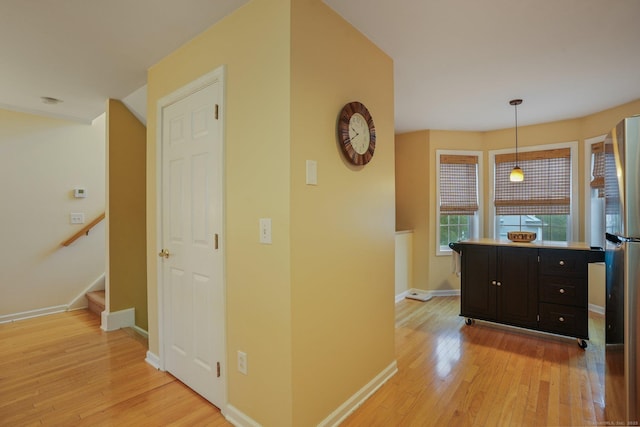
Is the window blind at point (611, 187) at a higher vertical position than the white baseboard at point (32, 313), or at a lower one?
higher

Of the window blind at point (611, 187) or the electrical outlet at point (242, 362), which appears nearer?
the window blind at point (611, 187)

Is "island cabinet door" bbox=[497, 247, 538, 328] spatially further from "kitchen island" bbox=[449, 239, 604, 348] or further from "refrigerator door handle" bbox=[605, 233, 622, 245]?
"refrigerator door handle" bbox=[605, 233, 622, 245]

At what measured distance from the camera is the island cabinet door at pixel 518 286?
9.92 feet

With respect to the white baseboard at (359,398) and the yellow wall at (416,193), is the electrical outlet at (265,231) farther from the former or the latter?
the yellow wall at (416,193)

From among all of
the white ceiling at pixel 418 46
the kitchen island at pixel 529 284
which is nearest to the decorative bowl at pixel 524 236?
the kitchen island at pixel 529 284

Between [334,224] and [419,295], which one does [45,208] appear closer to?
[334,224]

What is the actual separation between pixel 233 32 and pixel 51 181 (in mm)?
3476

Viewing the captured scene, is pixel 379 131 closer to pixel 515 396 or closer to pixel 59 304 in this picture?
pixel 515 396

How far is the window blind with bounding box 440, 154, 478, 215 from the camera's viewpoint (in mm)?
4652

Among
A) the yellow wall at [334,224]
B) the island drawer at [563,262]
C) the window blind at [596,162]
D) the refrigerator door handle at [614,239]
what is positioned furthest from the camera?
the window blind at [596,162]

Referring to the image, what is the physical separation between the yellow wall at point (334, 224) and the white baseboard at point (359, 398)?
0.04 metres

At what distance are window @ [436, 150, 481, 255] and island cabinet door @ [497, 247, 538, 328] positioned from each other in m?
1.46

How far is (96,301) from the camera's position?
12.4 feet

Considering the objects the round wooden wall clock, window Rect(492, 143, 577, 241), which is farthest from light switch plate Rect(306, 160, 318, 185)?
window Rect(492, 143, 577, 241)
